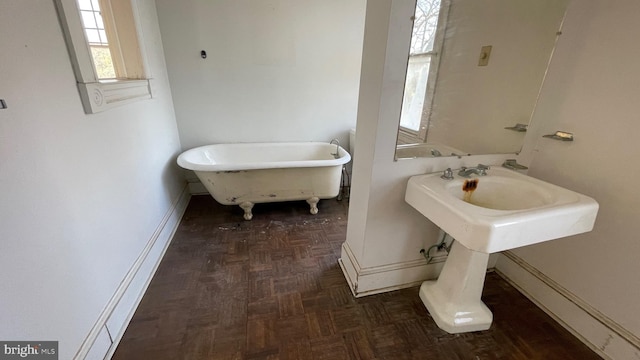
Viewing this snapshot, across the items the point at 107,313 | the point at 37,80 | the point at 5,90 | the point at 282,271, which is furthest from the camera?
the point at 282,271

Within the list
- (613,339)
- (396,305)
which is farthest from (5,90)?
(613,339)

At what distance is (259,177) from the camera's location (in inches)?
86.2

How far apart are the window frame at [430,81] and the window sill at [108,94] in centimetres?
142

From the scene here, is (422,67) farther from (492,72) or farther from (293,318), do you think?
(293,318)

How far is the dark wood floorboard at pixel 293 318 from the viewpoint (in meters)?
1.22

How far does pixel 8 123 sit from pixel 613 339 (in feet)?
8.29

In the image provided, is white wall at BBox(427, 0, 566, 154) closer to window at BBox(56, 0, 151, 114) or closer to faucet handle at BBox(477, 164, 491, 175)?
faucet handle at BBox(477, 164, 491, 175)

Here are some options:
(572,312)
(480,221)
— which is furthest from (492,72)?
(572,312)

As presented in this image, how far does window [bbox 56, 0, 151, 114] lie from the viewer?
1257 millimetres

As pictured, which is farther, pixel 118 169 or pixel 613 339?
pixel 118 169

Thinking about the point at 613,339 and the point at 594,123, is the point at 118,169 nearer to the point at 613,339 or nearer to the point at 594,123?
the point at 594,123

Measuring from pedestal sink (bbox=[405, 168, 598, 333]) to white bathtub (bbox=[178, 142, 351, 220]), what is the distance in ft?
3.67

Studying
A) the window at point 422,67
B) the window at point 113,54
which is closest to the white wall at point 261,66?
the window at point 113,54

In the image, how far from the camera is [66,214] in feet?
3.20
